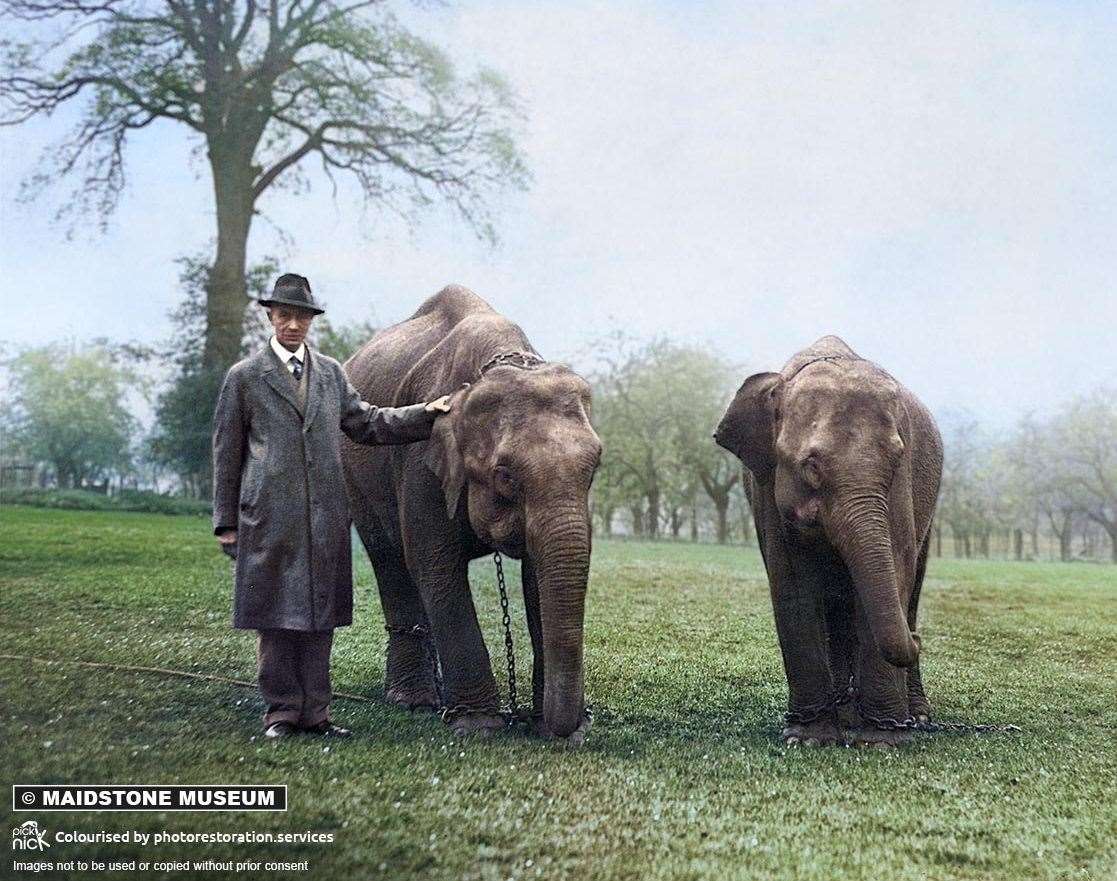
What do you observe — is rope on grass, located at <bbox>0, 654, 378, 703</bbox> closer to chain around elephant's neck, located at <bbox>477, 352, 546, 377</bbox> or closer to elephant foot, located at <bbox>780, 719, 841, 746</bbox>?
chain around elephant's neck, located at <bbox>477, 352, 546, 377</bbox>

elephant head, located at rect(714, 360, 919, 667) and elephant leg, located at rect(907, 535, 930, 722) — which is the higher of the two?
elephant head, located at rect(714, 360, 919, 667)

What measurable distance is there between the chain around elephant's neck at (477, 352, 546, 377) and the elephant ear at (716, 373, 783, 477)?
1177mm

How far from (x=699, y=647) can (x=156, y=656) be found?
406cm

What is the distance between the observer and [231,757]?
→ 4520 mm

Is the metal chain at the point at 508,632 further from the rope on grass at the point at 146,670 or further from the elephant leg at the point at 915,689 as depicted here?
the elephant leg at the point at 915,689

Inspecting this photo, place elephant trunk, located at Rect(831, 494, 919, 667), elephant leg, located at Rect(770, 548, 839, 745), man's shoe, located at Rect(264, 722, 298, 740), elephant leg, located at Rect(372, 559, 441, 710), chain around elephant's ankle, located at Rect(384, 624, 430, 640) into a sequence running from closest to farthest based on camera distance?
man's shoe, located at Rect(264, 722, 298, 740) < elephant trunk, located at Rect(831, 494, 919, 667) < elephant leg, located at Rect(770, 548, 839, 745) < elephant leg, located at Rect(372, 559, 441, 710) < chain around elephant's ankle, located at Rect(384, 624, 430, 640)

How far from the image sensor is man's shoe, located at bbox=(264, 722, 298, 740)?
4945 mm

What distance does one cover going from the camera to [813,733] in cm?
582

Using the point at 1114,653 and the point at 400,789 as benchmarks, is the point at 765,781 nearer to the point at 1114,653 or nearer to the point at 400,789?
the point at 400,789

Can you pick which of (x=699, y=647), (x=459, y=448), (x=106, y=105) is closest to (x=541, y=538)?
(x=459, y=448)

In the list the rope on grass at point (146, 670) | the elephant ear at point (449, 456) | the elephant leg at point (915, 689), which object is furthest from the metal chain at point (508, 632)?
the elephant leg at point (915, 689)

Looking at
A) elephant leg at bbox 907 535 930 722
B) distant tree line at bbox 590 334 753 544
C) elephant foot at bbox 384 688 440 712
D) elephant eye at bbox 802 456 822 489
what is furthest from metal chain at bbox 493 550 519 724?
distant tree line at bbox 590 334 753 544

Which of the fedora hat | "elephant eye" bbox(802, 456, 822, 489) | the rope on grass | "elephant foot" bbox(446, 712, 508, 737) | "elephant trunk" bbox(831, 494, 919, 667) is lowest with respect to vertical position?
"elephant foot" bbox(446, 712, 508, 737)

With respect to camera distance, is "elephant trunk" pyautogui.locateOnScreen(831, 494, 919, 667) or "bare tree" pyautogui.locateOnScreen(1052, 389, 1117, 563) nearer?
"elephant trunk" pyautogui.locateOnScreen(831, 494, 919, 667)
